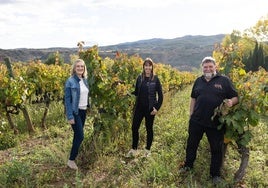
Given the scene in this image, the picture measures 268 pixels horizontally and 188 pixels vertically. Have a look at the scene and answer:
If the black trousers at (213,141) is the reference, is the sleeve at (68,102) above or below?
above

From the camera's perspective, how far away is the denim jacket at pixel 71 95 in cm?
524

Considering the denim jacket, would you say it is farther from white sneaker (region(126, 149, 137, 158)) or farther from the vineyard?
white sneaker (region(126, 149, 137, 158))

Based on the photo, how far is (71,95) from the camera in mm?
5328

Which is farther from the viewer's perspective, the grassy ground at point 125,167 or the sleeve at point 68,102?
the sleeve at point 68,102

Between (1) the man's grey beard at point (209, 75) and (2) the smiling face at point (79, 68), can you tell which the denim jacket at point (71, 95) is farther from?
(1) the man's grey beard at point (209, 75)

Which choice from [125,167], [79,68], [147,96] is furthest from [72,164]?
[147,96]

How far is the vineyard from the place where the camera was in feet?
16.4

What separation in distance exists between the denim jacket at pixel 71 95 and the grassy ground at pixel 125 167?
1.00m

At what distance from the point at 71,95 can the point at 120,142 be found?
1780mm

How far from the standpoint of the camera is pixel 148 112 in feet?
19.9

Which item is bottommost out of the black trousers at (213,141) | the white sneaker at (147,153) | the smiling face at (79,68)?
the white sneaker at (147,153)

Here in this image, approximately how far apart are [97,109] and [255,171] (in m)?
3.00

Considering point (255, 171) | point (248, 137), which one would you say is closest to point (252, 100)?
point (248, 137)

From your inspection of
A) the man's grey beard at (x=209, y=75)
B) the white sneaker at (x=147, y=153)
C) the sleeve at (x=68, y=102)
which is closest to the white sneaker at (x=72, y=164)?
the sleeve at (x=68, y=102)
